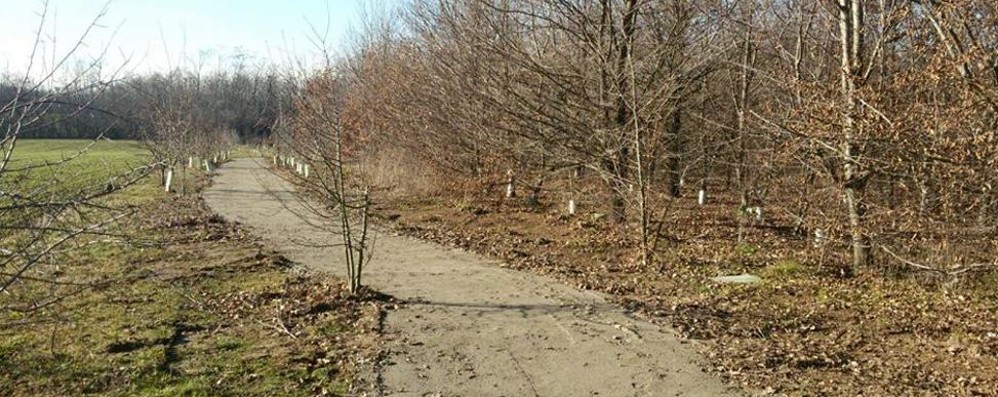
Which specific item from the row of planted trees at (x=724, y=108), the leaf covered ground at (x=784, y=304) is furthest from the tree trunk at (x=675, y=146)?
the leaf covered ground at (x=784, y=304)

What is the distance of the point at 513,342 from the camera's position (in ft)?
22.3

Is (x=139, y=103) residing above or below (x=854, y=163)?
above

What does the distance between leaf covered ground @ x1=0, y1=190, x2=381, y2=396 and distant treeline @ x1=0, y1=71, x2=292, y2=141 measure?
0.74 m

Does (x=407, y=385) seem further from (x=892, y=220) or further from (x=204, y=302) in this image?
(x=892, y=220)

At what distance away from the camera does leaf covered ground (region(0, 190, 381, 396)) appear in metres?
5.55

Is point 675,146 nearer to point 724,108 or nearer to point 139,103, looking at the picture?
point 724,108

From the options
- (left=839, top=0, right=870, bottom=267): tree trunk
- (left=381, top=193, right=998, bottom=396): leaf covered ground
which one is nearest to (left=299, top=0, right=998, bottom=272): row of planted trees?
Answer: (left=839, top=0, right=870, bottom=267): tree trunk

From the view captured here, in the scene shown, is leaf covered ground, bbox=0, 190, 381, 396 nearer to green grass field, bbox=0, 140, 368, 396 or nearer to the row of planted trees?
green grass field, bbox=0, 140, 368, 396

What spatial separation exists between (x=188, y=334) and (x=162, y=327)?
1.10ft

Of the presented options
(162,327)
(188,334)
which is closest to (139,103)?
(162,327)

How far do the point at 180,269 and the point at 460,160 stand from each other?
30.4ft

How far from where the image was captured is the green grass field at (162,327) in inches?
207

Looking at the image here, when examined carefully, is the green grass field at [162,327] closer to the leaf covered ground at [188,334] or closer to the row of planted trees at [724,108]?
the leaf covered ground at [188,334]

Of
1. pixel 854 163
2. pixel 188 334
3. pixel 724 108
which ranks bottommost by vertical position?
pixel 188 334
